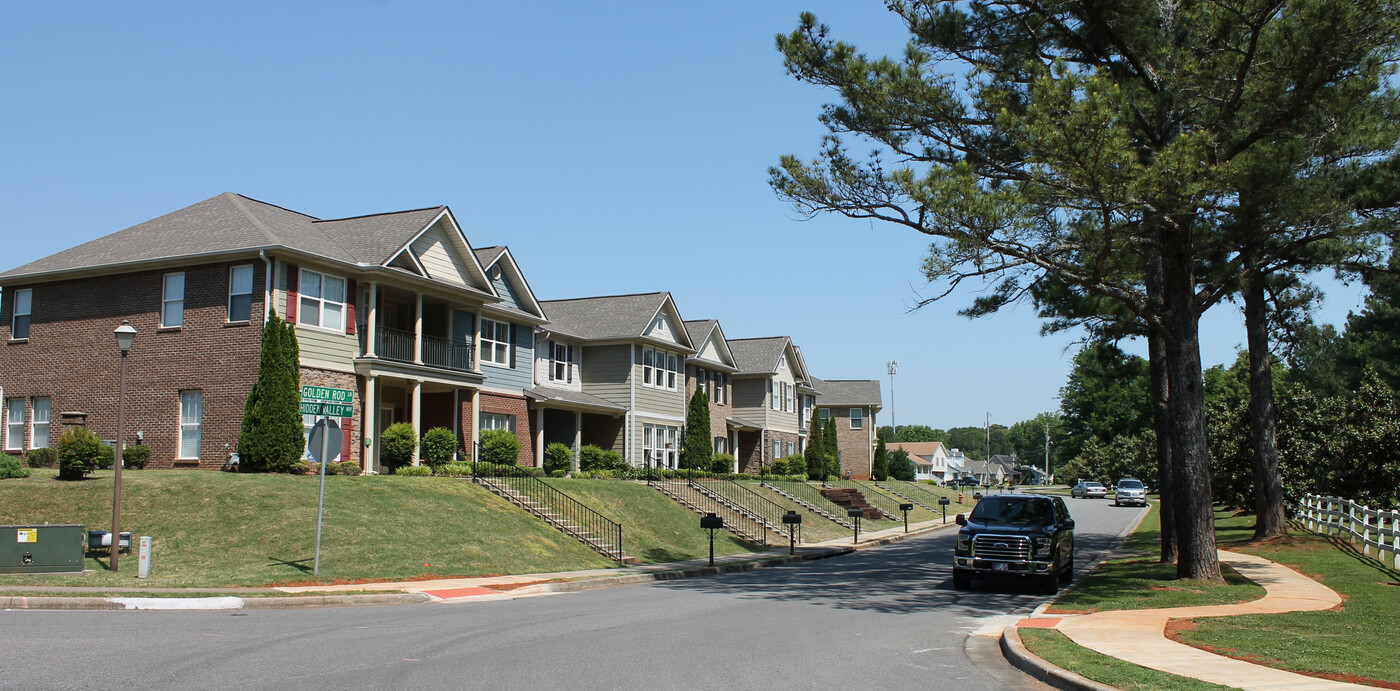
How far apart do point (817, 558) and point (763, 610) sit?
13.4 metres

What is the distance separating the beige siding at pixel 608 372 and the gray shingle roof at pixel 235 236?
1295 centimetres

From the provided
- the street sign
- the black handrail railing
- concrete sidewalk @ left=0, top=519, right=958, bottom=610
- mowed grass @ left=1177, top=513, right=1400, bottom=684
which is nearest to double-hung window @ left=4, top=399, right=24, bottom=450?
the black handrail railing

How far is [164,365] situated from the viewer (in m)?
26.6

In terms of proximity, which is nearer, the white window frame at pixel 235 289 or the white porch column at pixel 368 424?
the white window frame at pixel 235 289

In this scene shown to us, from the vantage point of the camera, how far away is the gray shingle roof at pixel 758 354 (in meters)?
56.4

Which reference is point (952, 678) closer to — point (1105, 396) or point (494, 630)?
point (494, 630)

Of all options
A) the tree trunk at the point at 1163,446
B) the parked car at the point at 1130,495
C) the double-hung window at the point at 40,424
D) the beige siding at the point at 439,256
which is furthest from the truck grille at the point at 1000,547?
the parked car at the point at 1130,495

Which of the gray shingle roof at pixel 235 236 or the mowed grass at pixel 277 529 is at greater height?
the gray shingle roof at pixel 235 236

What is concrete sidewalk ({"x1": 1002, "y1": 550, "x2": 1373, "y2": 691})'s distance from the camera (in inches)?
371

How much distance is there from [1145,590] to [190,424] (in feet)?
74.0

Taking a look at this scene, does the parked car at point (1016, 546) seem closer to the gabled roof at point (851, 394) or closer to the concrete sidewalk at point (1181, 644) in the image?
the concrete sidewalk at point (1181, 644)

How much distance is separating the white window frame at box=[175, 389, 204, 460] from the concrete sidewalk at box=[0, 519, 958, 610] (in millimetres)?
10178

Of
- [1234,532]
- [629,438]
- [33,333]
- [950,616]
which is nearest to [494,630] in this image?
[950,616]

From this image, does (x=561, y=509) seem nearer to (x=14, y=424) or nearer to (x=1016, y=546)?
(x=1016, y=546)
